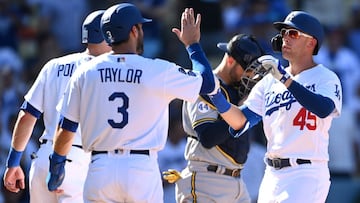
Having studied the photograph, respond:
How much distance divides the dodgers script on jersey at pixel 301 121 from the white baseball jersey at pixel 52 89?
144 cm

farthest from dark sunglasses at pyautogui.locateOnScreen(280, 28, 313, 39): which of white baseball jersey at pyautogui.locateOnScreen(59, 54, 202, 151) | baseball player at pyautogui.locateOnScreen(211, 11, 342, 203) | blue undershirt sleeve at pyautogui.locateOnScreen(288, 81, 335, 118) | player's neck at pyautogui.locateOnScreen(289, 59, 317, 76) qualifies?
white baseball jersey at pyautogui.locateOnScreen(59, 54, 202, 151)

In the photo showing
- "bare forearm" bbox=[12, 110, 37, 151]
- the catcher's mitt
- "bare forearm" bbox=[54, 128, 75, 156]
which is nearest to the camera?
"bare forearm" bbox=[54, 128, 75, 156]

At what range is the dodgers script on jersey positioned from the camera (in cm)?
718

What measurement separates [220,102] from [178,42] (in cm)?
649

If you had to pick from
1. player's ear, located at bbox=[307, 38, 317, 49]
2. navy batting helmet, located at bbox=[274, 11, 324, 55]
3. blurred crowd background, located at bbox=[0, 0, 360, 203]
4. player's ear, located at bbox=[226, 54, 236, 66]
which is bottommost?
blurred crowd background, located at bbox=[0, 0, 360, 203]

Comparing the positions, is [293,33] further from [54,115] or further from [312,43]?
[54,115]

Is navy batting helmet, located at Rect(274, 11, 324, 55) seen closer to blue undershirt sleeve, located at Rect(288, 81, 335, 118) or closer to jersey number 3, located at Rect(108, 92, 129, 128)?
blue undershirt sleeve, located at Rect(288, 81, 335, 118)

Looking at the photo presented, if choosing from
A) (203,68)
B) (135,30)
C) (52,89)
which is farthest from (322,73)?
(52,89)

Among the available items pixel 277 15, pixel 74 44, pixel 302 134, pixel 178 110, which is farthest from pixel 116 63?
pixel 74 44

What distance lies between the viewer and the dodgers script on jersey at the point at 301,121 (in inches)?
283

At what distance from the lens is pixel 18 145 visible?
7.93 metres

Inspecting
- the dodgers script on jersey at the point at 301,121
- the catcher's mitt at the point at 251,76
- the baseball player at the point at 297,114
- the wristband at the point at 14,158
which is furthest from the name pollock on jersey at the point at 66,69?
the dodgers script on jersey at the point at 301,121

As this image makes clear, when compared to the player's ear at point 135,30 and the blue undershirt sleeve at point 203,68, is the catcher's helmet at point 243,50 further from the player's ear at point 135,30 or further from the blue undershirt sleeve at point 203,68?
the player's ear at point 135,30

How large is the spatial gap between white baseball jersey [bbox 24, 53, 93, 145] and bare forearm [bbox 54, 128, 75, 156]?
81 centimetres
